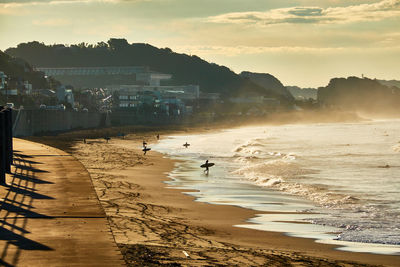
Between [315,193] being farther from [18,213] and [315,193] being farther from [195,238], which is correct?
[18,213]

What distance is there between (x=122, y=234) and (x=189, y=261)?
3640 millimetres

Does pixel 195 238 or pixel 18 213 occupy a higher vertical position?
pixel 18 213

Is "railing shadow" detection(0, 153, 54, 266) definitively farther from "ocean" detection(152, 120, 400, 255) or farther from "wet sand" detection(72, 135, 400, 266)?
"ocean" detection(152, 120, 400, 255)

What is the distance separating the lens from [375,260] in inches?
781

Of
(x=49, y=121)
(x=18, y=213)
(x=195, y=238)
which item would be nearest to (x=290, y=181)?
(x=195, y=238)

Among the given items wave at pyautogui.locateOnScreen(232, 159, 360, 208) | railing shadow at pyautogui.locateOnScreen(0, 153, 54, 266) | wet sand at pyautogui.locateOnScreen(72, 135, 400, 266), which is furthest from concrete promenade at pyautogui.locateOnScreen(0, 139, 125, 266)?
wave at pyautogui.locateOnScreen(232, 159, 360, 208)

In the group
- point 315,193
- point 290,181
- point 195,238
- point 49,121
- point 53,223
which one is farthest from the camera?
point 49,121

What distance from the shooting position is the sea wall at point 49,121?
97500 mm

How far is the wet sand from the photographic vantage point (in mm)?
17520

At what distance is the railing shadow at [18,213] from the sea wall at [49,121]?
206 feet

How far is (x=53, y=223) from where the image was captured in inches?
781

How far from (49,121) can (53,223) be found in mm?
102940

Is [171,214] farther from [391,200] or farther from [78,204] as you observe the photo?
[391,200]

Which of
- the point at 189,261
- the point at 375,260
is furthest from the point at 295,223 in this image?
the point at 189,261
